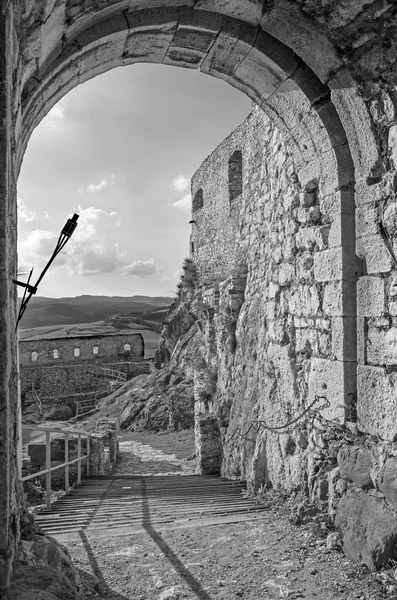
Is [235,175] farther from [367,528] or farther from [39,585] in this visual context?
[39,585]

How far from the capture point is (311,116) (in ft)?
13.5

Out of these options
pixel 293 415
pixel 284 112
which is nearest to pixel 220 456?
pixel 293 415

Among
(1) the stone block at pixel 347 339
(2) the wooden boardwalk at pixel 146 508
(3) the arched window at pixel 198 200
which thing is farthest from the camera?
(3) the arched window at pixel 198 200

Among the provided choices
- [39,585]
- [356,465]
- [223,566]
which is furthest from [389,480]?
[39,585]

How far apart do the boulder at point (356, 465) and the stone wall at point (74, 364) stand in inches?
800

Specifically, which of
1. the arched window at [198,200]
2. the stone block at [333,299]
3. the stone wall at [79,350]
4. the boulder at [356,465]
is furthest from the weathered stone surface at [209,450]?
the stone wall at [79,350]

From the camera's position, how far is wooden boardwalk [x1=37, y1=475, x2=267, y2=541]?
4.37 meters

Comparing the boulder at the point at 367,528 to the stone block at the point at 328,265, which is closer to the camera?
the boulder at the point at 367,528

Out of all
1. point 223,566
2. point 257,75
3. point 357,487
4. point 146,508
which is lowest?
point 146,508

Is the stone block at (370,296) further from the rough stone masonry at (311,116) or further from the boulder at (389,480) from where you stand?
the boulder at (389,480)

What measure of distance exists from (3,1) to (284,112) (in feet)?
9.76

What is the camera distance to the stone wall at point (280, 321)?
4.07 m

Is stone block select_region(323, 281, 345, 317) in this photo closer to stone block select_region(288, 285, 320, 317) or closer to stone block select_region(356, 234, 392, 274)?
stone block select_region(288, 285, 320, 317)

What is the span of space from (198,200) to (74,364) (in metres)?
11.0
